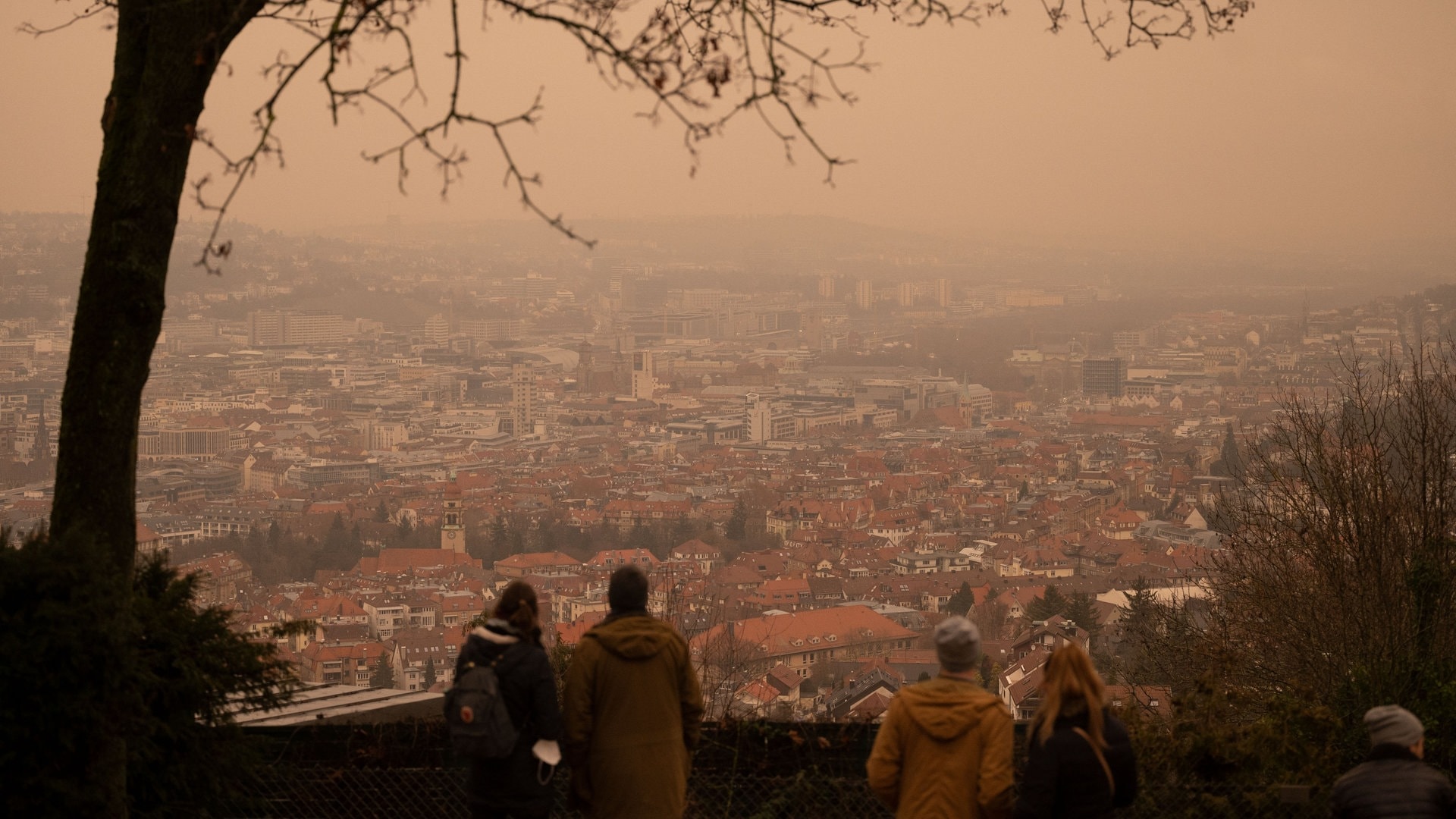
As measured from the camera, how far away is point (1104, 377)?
418 feet

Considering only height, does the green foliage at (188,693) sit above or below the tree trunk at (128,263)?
below

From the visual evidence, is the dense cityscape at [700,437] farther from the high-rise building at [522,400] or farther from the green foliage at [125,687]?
the high-rise building at [522,400]

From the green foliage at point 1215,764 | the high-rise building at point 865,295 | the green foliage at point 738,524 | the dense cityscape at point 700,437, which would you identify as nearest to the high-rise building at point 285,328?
the dense cityscape at point 700,437

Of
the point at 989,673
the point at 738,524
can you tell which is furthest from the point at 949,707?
the point at 738,524

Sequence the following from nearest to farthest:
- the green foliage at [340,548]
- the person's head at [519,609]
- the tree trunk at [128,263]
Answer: the person's head at [519,609] < the tree trunk at [128,263] < the green foliage at [340,548]

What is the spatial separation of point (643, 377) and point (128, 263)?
123m

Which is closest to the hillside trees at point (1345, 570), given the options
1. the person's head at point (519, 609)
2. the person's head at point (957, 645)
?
the person's head at point (957, 645)

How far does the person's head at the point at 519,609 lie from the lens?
3.64 metres

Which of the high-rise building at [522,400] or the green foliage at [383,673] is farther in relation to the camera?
the high-rise building at [522,400]

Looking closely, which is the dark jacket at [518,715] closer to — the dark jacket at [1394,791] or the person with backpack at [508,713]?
the person with backpack at [508,713]

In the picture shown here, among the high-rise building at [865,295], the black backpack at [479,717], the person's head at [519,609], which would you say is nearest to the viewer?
the black backpack at [479,717]

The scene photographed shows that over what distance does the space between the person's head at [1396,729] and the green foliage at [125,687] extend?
3.31 m

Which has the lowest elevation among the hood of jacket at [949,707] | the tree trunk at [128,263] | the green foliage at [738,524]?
the green foliage at [738,524]

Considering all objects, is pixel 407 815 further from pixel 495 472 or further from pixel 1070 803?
pixel 495 472
